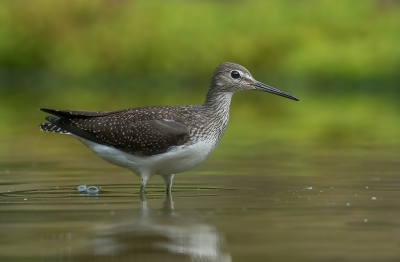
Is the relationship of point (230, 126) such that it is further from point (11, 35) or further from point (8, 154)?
point (11, 35)

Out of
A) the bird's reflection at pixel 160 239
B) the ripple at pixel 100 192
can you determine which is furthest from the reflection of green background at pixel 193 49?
the bird's reflection at pixel 160 239

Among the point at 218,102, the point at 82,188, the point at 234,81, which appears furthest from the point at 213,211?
the point at 234,81

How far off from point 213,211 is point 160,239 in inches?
64.5

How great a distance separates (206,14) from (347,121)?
17809 millimetres

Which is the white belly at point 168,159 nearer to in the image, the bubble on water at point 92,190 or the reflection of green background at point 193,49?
the bubble on water at point 92,190

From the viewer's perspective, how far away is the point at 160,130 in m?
11.3

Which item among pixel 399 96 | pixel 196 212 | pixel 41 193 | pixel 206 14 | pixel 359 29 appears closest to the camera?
pixel 196 212

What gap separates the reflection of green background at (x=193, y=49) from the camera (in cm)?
3197

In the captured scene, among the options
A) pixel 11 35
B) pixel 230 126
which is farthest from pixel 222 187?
pixel 11 35

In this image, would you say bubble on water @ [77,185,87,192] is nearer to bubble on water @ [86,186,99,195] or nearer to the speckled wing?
bubble on water @ [86,186,99,195]

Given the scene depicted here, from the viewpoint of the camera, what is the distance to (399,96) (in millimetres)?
30172

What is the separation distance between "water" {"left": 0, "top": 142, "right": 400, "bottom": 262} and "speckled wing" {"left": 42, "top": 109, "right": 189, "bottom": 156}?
1.79 ft

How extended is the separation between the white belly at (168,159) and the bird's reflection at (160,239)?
4.95 feet

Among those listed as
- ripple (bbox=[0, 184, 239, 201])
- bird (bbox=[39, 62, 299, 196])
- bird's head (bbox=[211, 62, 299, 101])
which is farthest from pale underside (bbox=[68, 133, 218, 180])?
bird's head (bbox=[211, 62, 299, 101])
